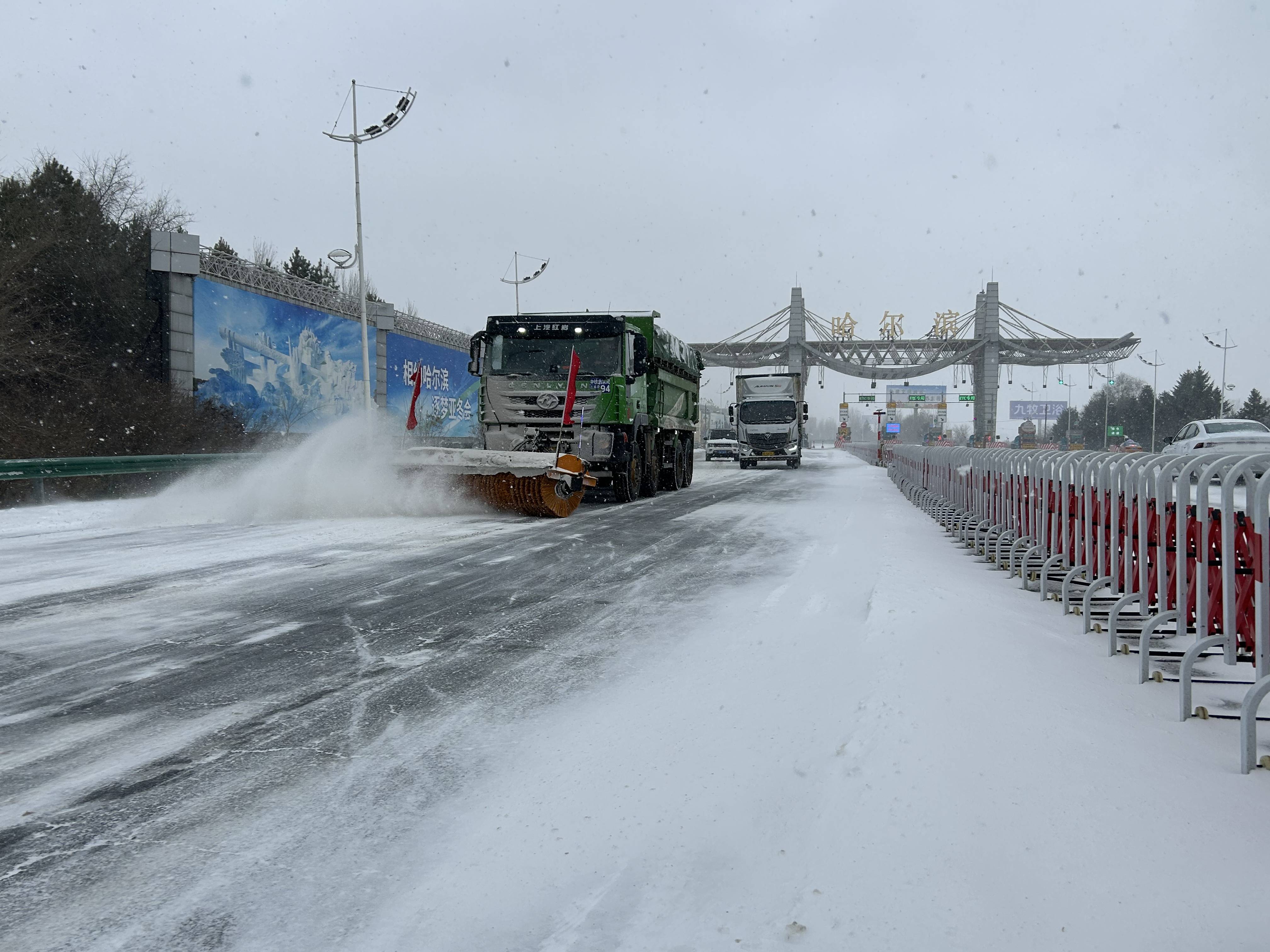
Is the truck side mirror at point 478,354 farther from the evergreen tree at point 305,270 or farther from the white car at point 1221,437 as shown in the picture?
the evergreen tree at point 305,270

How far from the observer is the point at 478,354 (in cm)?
1570

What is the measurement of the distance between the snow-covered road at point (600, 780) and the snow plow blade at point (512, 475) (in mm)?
6335

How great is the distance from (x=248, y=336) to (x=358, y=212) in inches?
210

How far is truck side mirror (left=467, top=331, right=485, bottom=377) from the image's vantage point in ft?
51.0

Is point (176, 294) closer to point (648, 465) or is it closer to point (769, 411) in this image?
point (648, 465)

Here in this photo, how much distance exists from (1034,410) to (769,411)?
81.5 meters

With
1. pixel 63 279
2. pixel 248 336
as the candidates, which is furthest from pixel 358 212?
pixel 63 279

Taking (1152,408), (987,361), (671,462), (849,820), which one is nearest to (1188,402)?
(1152,408)

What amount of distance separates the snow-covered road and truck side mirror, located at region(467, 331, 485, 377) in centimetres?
880

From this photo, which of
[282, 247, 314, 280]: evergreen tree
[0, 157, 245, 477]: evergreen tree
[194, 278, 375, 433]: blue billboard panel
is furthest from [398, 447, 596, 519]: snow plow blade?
[282, 247, 314, 280]: evergreen tree

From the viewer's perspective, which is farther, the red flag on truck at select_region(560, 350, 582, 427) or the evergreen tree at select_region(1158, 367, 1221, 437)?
the evergreen tree at select_region(1158, 367, 1221, 437)

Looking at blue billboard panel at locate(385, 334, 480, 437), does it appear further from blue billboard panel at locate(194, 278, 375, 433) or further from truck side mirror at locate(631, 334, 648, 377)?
truck side mirror at locate(631, 334, 648, 377)

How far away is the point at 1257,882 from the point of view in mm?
2721

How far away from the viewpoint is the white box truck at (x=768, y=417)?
126 ft
